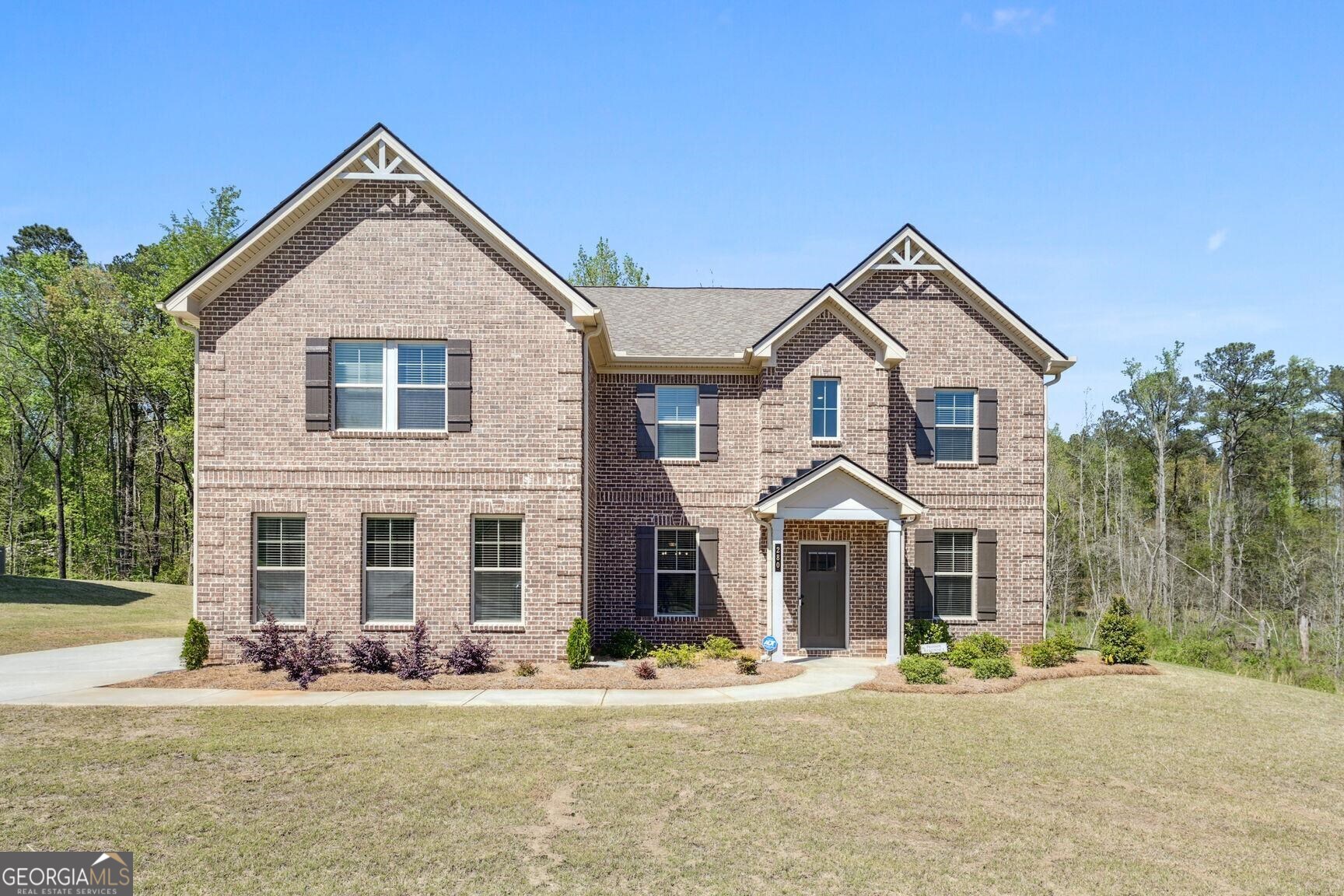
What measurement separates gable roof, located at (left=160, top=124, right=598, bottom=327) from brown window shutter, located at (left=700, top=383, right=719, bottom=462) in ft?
13.4

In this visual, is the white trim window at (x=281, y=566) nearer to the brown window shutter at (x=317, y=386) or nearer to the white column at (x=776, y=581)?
the brown window shutter at (x=317, y=386)

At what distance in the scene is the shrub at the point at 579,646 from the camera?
1551 centimetres

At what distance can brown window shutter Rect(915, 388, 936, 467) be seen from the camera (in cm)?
1930

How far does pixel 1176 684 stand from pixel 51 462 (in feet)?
175

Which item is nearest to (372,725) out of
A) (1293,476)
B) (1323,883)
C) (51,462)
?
(1323,883)

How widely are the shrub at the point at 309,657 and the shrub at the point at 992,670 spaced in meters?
11.4

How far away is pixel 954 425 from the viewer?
19.5 meters

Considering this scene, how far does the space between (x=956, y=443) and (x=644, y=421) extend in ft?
23.2

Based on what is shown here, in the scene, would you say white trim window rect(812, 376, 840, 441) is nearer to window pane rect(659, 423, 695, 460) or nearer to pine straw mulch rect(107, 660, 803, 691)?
window pane rect(659, 423, 695, 460)

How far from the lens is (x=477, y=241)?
16.3 m

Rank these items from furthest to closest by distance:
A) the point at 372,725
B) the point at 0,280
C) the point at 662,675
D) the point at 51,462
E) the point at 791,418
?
the point at 51,462, the point at 0,280, the point at 791,418, the point at 662,675, the point at 372,725

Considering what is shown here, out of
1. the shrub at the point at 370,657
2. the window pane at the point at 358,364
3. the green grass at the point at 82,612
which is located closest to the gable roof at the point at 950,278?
the window pane at the point at 358,364

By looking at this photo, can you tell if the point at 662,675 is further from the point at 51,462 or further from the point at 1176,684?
the point at 51,462

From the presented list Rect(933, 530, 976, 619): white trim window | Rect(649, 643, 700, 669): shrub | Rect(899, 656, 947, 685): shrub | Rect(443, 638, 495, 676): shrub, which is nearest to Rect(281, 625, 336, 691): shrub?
Rect(443, 638, 495, 676): shrub
